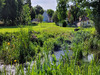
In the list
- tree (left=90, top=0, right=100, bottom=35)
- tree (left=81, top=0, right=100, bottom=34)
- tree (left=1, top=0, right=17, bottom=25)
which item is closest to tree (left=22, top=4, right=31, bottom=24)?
tree (left=81, top=0, right=100, bottom=34)

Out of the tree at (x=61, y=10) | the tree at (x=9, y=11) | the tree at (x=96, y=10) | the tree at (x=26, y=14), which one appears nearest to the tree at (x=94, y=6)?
the tree at (x=96, y=10)

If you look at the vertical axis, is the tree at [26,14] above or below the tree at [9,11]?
below

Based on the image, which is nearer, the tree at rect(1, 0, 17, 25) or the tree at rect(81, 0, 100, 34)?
the tree at rect(81, 0, 100, 34)

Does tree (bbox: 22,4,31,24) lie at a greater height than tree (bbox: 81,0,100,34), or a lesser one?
lesser

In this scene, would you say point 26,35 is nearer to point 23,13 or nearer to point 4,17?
point 23,13

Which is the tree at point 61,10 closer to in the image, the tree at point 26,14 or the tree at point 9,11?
the tree at point 9,11

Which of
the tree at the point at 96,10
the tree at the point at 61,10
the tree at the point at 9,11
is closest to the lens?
the tree at the point at 96,10

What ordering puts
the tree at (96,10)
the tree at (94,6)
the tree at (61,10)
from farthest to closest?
1. the tree at (61,10)
2. the tree at (94,6)
3. the tree at (96,10)

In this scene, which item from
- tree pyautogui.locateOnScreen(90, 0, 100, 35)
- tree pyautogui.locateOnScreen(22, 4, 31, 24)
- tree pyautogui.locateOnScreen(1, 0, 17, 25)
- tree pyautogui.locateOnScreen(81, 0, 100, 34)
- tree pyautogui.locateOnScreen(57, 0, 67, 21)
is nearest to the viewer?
tree pyautogui.locateOnScreen(22, 4, 31, 24)

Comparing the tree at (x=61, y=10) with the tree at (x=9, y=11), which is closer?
the tree at (x=9, y=11)

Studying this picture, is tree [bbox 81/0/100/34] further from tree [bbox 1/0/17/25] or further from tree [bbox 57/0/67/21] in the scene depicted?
tree [bbox 1/0/17/25]

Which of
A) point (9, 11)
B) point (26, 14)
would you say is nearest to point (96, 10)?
point (26, 14)

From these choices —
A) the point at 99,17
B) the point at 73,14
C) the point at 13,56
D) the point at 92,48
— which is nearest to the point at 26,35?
the point at 13,56

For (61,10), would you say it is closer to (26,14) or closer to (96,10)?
(96,10)
